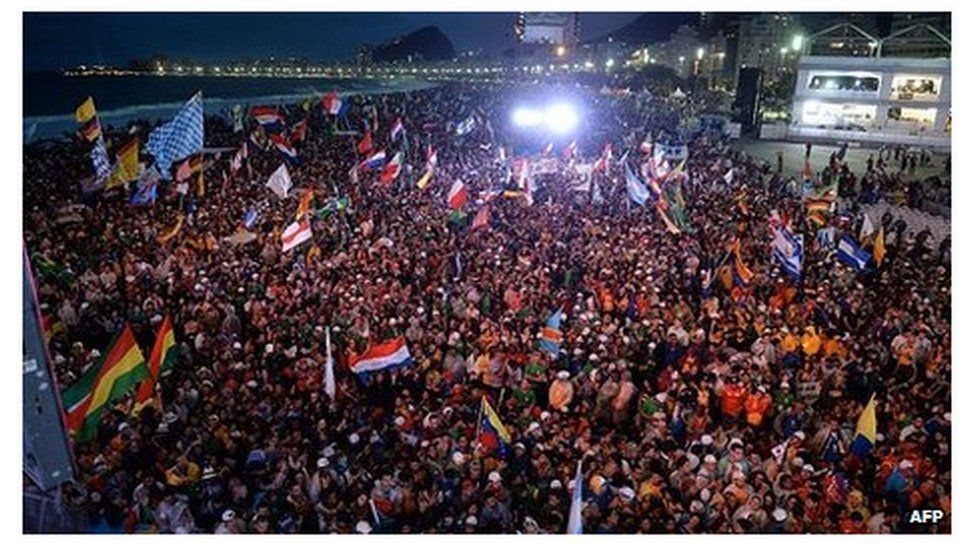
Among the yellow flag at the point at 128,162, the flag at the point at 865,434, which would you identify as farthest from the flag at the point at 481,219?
the flag at the point at 865,434

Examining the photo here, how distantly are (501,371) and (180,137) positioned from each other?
29.5 ft

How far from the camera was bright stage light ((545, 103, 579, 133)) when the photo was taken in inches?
1508

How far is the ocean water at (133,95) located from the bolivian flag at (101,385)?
62003mm

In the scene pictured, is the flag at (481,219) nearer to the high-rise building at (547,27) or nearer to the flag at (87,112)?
the flag at (87,112)

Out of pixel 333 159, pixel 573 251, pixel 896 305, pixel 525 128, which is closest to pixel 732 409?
pixel 896 305

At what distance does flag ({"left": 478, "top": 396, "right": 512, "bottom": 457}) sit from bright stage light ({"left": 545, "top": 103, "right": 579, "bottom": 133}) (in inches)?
1243

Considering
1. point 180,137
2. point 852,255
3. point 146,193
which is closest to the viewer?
point 852,255

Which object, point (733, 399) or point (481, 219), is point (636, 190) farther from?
point (733, 399)

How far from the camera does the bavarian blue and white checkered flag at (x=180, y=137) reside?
1483cm


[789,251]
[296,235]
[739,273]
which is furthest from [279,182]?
[789,251]

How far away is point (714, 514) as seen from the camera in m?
7.47

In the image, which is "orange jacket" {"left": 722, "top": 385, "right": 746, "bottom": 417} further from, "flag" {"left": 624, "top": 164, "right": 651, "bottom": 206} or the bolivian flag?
"flag" {"left": 624, "top": 164, "right": 651, "bottom": 206}

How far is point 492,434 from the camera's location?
8.41 meters

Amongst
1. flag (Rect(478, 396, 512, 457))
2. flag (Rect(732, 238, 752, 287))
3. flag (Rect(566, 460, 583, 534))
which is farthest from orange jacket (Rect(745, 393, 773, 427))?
flag (Rect(732, 238, 752, 287))
